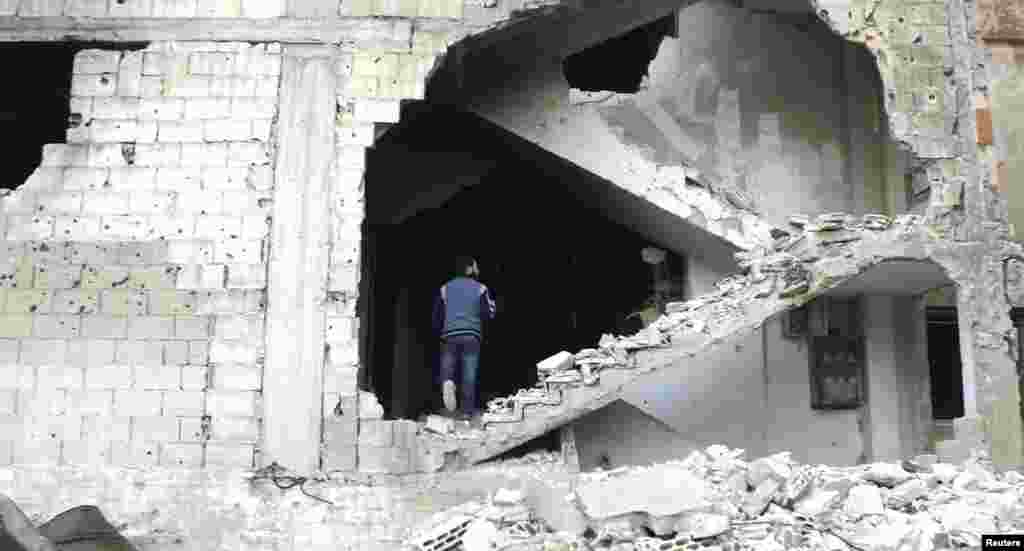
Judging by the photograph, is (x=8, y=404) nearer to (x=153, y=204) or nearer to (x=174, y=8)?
(x=153, y=204)

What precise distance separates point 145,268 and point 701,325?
15.0ft

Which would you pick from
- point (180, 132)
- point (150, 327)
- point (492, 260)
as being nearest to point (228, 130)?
point (180, 132)

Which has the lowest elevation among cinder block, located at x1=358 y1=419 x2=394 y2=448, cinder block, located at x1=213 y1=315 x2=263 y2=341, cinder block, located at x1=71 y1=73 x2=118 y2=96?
cinder block, located at x1=358 y1=419 x2=394 y2=448

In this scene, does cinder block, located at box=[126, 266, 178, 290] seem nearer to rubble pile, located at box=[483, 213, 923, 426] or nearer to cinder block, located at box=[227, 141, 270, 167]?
cinder block, located at box=[227, 141, 270, 167]

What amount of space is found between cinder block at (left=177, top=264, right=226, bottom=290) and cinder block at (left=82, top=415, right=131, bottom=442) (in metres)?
1.17

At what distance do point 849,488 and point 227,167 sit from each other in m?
5.58

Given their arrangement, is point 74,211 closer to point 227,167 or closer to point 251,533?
point 227,167

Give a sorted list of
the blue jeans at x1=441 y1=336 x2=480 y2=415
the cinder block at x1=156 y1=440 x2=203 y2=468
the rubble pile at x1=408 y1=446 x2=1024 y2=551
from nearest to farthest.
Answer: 1. the rubble pile at x1=408 y1=446 x2=1024 y2=551
2. the cinder block at x1=156 y1=440 x2=203 y2=468
3. the blue jeans at x1=441 y1=336 x2=480 y2=415

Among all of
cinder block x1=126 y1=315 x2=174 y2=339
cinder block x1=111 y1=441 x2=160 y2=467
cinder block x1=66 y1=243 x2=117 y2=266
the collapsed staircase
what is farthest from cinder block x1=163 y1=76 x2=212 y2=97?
the collapsed staircase

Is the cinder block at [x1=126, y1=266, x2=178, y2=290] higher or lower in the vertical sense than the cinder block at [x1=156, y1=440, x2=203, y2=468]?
higher

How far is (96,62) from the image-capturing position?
10570 mm

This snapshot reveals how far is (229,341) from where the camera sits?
10.0 meters

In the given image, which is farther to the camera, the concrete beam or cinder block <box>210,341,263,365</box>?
the concrete beam

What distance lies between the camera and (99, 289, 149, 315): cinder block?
10.1 metres
